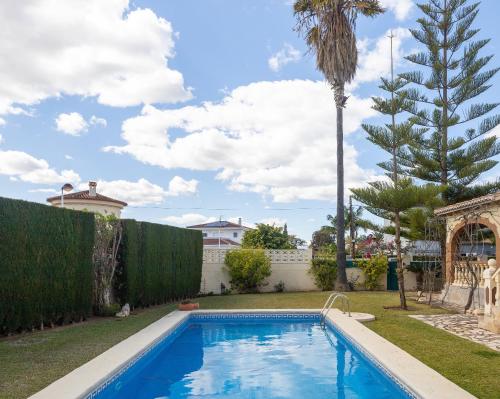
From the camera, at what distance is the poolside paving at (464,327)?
7.93 meters

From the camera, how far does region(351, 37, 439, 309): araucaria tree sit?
12867 mm

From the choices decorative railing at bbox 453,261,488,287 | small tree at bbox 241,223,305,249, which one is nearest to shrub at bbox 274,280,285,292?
small tree at bbox 241,223,305,249

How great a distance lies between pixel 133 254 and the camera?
38.8ft

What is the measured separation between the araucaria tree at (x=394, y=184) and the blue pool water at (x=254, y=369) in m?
4.20

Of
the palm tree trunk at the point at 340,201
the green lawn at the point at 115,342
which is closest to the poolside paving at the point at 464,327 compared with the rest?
the green lawn at the point at 115,342

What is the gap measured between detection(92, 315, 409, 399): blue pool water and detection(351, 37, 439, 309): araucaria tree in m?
4.20

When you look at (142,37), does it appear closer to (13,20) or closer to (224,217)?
(13,20)

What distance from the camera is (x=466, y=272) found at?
42.0 feet

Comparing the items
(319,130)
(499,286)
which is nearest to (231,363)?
(499,286)

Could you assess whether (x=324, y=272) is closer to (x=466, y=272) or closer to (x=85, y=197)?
(x=466, y=272)

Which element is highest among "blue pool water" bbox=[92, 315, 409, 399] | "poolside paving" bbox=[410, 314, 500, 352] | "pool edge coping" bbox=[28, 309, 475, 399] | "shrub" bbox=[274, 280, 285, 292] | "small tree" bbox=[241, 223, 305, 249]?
"small tree" bbox=[241, 223, 305, 249]

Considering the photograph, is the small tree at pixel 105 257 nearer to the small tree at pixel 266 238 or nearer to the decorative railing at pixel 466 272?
the decorative railing at pixel 466 272

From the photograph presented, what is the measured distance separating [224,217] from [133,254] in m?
29.3

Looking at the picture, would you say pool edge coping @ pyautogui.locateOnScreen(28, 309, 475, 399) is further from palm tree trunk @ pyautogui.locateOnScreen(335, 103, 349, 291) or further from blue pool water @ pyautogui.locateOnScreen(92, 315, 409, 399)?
palm tree trunk @ pyautogui.locateOnScreen(335, 103, 349, 291)
